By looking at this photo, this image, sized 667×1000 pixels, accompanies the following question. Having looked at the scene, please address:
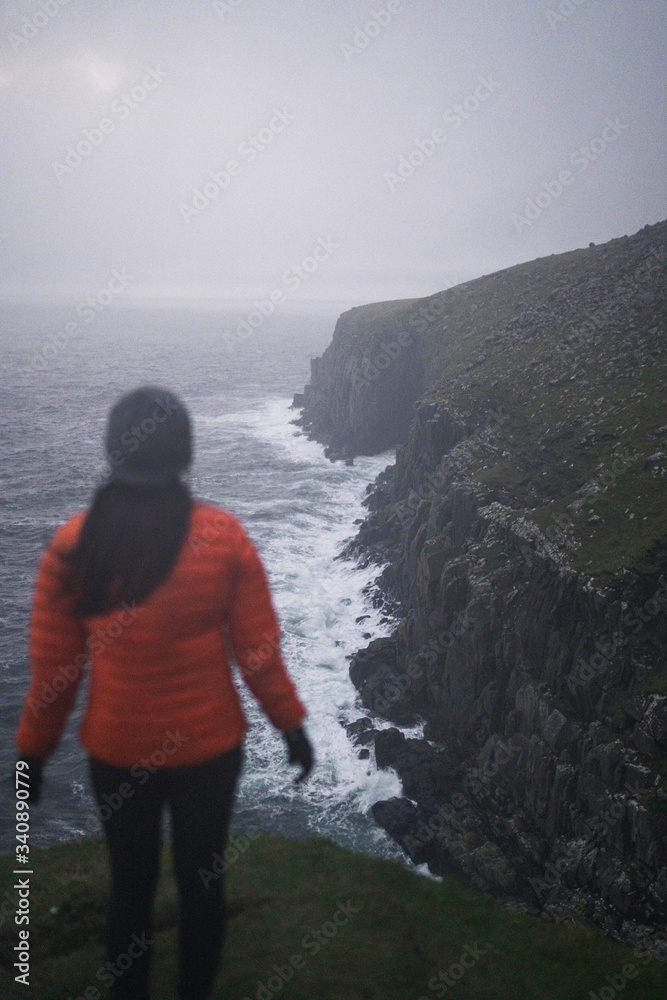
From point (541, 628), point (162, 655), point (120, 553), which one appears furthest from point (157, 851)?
point (541, 628)

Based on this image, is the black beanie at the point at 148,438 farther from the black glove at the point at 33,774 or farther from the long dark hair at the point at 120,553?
the black glove at the point at 33,774

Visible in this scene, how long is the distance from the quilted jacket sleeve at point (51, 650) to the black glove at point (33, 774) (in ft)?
0.37

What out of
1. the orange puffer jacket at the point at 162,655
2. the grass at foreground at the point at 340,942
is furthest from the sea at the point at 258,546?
the orange puffer jacket at the point at 162,655

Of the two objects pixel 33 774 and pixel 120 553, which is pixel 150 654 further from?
pixel 33 774

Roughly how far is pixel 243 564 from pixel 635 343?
40802mm

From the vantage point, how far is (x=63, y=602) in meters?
3.80

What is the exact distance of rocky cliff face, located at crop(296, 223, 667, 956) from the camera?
764 inches

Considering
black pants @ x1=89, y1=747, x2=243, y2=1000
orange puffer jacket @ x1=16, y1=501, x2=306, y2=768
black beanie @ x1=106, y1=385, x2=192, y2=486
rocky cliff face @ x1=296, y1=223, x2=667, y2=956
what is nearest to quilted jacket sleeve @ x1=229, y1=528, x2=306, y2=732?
orange puffer jacket @ x1=16, y1=501, x2=306, y2=768

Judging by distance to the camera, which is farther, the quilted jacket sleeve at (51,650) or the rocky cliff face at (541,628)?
the rocky cliff face at (541,628)

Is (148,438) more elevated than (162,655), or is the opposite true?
(148,438)

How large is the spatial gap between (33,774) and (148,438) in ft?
7.89

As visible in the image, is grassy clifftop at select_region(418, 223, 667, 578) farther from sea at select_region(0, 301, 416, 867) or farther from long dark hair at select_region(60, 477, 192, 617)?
long dark hair at select_region(60, 477, 192, 617)

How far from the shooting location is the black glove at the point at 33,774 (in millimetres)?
4066

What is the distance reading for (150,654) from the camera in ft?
12.2
